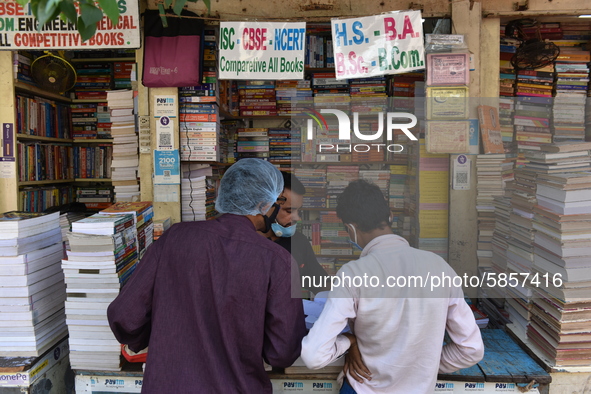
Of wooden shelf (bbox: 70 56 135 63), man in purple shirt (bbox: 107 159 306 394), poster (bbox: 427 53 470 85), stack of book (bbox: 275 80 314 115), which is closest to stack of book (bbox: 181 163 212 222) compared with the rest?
stack of book (bbox: 275 80 314 115)

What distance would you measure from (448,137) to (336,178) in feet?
5.70

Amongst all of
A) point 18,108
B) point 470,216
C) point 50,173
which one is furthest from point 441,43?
point 50,173

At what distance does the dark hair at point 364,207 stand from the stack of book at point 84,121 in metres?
4.07

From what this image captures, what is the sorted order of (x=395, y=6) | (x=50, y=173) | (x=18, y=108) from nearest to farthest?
(x=395, y=6) < (x=18, y=108) < (x=50, y=173)

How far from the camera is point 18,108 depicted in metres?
3.53

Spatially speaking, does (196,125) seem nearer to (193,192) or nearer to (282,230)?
(193,192)

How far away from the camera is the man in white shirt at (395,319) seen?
1513 mm

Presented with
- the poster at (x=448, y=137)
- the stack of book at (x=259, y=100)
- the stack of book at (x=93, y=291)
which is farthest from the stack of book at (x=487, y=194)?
the stack of book at (x=93, y=291)

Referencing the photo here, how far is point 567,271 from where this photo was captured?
1899mm

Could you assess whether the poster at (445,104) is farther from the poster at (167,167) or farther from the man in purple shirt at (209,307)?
the poster at (167,167)

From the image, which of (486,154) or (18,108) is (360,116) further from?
(18,108)

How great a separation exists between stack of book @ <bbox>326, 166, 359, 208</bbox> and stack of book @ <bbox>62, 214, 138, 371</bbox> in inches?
110

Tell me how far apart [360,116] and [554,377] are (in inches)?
121

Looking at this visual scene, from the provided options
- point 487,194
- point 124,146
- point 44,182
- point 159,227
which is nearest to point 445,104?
point 487,194
